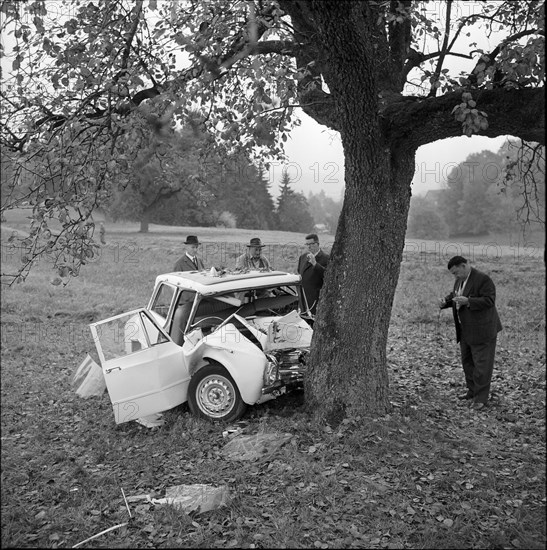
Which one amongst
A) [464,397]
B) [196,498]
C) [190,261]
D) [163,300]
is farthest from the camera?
[190,261]

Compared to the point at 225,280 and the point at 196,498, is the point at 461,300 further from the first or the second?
the point at 196,498

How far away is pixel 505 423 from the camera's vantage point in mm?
7848

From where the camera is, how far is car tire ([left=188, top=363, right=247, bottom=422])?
791cm

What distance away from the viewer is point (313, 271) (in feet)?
35.4

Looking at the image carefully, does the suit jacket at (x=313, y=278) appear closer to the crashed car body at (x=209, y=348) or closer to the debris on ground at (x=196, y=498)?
the crashed car body at (x=209, y=348)

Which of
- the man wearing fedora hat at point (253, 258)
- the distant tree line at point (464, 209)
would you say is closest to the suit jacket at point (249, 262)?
the man wearing fedora hat at point (253, 258)

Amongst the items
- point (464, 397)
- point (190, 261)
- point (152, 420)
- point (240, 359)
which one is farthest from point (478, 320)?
point (190, 261)

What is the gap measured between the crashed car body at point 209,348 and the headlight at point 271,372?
0.01m

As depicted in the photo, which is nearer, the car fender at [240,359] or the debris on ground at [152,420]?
the car fender at [240,359]

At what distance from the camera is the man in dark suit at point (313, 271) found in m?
10.8

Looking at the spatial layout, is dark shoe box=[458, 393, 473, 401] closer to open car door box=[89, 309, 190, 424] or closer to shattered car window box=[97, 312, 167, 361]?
open car door box=[89, 309, 190, 424]

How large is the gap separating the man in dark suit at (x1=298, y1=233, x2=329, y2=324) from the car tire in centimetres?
315

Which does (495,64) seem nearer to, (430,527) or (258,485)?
(430,527)

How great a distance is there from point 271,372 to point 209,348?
3.09ft
